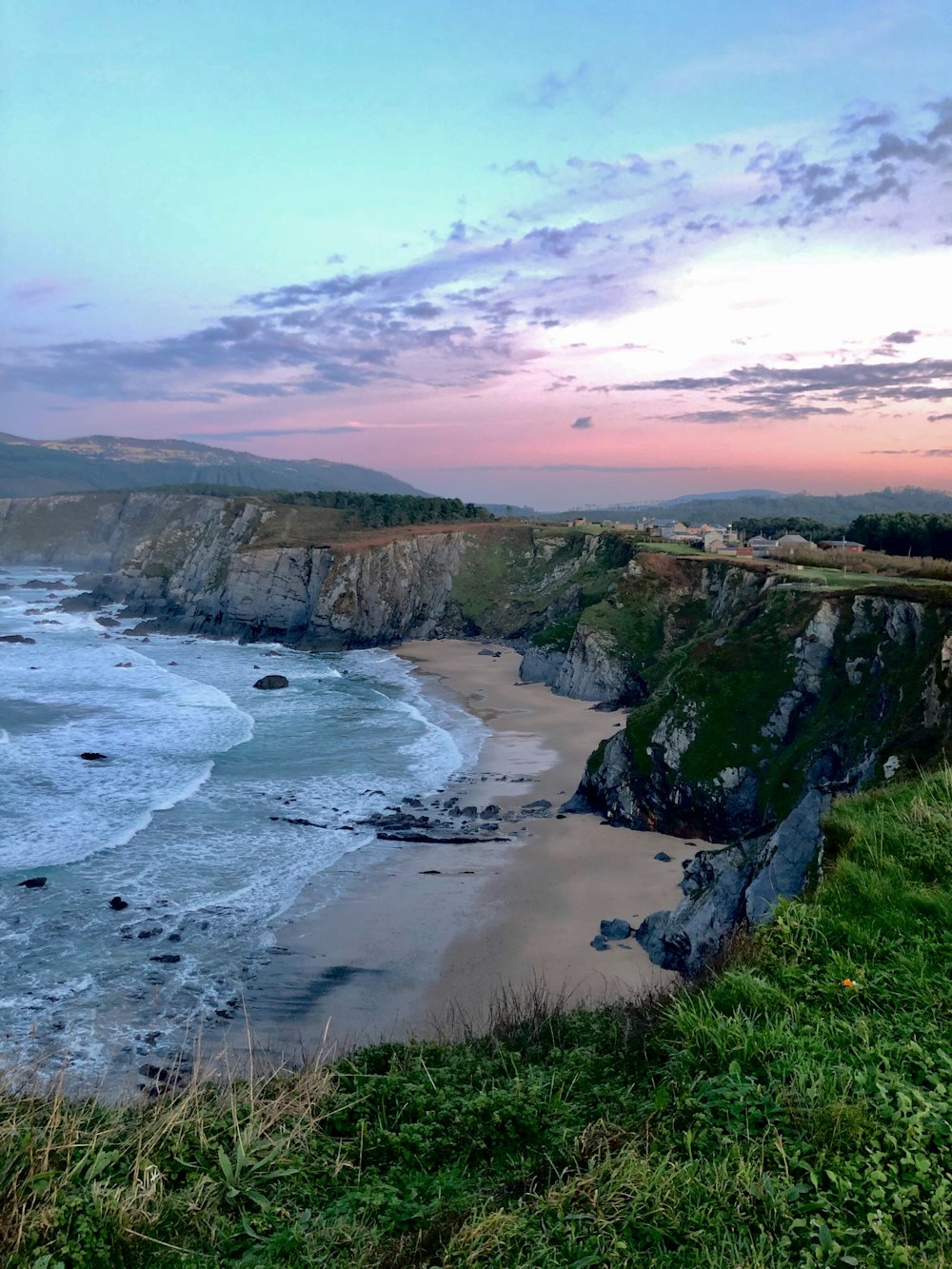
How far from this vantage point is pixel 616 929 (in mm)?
22375

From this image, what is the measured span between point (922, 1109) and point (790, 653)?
28.8m

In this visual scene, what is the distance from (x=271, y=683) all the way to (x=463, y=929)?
38.6m

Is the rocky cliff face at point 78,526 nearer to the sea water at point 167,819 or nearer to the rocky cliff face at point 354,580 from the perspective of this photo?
the rocky cliff face at point 354,580

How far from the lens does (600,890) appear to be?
84.0ft

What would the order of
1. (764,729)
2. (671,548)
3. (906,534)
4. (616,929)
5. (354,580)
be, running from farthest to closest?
(354,580), (671,548), (906,534), (764,729), (616,929)

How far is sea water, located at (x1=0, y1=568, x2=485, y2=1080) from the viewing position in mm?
19359

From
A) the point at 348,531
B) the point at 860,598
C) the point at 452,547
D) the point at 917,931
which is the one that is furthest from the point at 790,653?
the point at 348,531

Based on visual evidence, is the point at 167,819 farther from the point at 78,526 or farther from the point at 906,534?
the point at 78,526

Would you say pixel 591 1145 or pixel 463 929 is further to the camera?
pixel 463 929

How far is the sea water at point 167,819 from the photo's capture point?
1936cm

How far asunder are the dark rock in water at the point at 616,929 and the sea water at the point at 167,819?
9.05m

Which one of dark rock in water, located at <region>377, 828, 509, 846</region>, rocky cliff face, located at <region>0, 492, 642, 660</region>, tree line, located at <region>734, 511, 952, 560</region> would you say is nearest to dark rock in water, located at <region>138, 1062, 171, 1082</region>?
dark rock in water, located at <region>377, 828, 509, 846</region>

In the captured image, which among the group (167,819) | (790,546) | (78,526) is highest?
(790,546)

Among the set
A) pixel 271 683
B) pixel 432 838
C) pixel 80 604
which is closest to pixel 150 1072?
pixel 432 838
